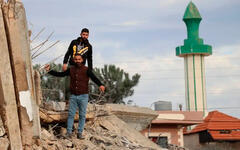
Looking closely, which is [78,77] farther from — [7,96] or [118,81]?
[118,81]

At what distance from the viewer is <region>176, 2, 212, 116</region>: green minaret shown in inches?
1646

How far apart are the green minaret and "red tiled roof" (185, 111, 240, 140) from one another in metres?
9.89

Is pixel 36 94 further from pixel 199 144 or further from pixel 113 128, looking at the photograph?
pixel 199 144

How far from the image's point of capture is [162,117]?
22641 mm

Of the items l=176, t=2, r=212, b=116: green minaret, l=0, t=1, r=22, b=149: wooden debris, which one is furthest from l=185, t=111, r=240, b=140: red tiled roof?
l=0, t=1, r=22, b=149: wooden debris

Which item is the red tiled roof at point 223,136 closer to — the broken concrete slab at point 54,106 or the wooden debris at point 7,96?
the broken concrete slab at point 54,106

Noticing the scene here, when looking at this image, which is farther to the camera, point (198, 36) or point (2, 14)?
point (198, 36)

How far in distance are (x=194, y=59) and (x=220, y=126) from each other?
12683 millimetres

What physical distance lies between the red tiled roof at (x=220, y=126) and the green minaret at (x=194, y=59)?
9.89 metres

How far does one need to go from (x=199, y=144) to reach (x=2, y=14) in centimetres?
2431

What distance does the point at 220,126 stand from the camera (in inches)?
1188

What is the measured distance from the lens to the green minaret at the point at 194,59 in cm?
4181

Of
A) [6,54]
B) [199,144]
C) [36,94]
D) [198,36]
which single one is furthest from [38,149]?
[198,36]

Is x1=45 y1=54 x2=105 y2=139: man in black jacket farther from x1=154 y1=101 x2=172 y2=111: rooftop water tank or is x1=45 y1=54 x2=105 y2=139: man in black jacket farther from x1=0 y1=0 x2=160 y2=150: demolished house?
x1=154 y1=101 x2=172 y2=111: rooftop water tank
